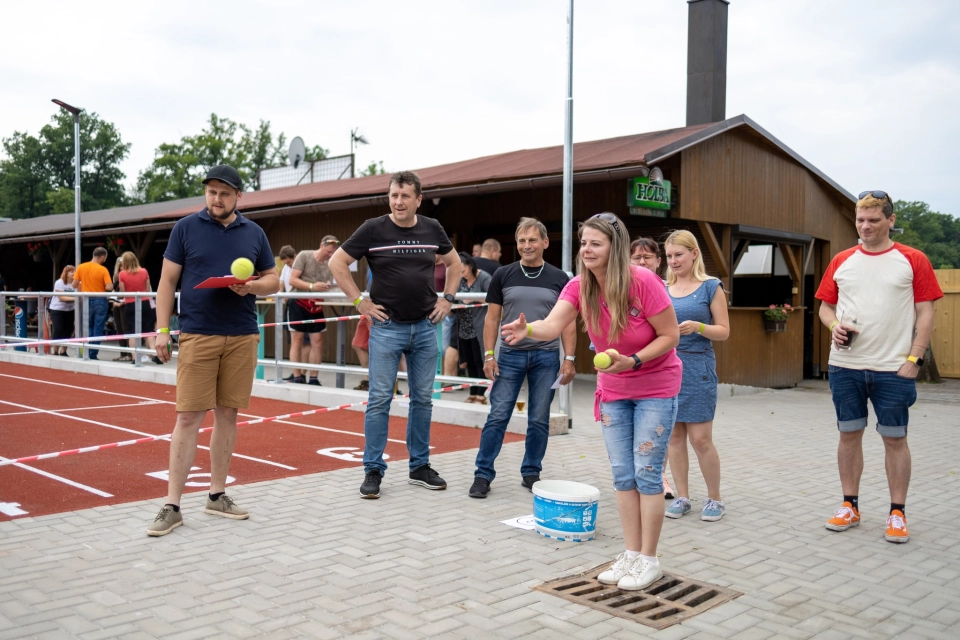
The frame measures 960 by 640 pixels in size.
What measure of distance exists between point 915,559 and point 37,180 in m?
88.3

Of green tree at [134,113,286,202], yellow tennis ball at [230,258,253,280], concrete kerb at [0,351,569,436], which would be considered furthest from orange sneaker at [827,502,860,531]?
green tree at [134,113,286,202]

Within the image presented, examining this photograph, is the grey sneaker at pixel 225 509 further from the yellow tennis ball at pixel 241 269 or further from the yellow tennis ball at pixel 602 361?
the yellow tennis ball at pixel 602 361

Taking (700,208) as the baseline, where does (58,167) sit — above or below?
above

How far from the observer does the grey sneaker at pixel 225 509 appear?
211 inches

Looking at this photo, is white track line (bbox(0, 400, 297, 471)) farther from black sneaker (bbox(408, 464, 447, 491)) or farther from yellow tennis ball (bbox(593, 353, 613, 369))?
yellow tennis ball (bbox(593, 353, 613, 369))

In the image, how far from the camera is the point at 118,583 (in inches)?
161

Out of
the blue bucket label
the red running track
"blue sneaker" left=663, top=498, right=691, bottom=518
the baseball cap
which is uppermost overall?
the baseball cap

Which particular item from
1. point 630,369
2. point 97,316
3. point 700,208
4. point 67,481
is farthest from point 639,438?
point 97,316

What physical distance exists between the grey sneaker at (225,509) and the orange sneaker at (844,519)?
365 centimetres

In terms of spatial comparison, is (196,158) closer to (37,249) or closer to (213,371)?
(37,249)

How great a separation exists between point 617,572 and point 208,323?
279 cm

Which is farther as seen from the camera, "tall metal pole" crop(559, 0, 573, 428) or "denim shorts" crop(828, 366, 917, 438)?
"tall metal pole" crop(559, 0, 573, 428)

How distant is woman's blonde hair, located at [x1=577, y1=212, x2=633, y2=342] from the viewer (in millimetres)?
4031

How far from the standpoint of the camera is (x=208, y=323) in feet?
17.0
